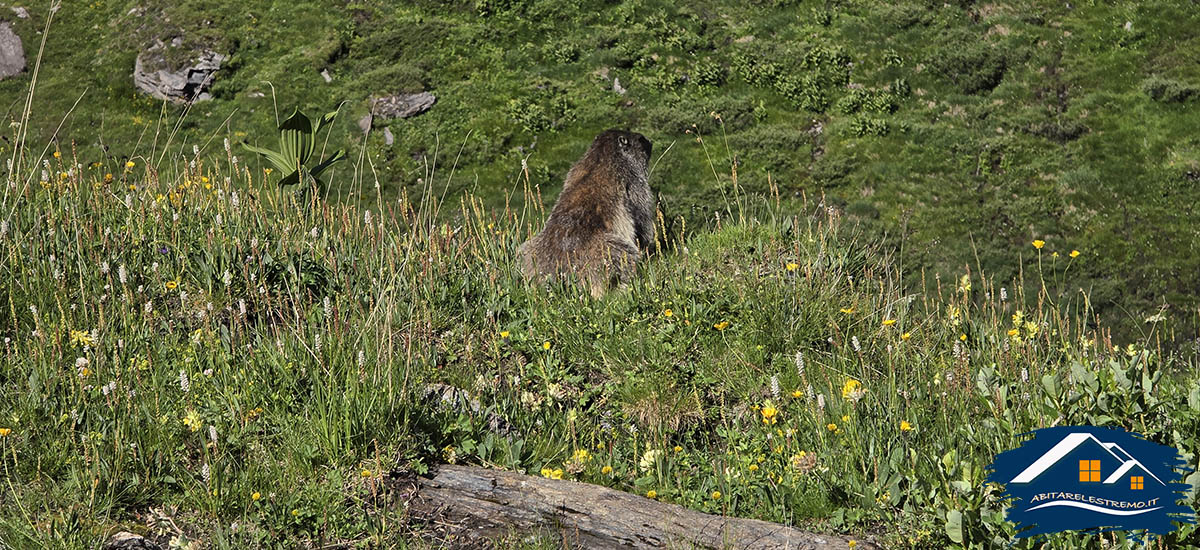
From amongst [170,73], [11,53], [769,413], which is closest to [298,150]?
[769,413]

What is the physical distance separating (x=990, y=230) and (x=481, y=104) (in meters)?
9.61

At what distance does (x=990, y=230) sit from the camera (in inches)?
562

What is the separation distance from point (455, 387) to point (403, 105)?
1386 cm

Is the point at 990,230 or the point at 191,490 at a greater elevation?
the point at 191,490

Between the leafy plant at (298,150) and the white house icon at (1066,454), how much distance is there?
644 centimetres

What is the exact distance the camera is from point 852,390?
4887 mm

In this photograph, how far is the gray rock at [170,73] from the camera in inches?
754

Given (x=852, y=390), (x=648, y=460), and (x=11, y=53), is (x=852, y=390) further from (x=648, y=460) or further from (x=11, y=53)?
(x=11, y=53)

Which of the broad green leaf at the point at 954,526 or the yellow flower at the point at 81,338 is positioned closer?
the broad green leaf at the point at 954,526

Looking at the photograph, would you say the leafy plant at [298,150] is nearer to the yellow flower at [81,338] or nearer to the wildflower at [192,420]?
the yellow flower at [81,338]

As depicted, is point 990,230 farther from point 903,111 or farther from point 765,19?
point 765,19

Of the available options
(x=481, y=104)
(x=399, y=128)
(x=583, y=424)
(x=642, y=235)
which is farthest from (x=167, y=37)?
(x=583, y=424)

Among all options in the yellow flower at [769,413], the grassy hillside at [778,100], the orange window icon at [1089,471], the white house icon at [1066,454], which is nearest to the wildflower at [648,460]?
the yellow flower at [769,413]

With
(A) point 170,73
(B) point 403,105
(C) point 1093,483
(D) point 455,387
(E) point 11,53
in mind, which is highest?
(C) point 1093,483
